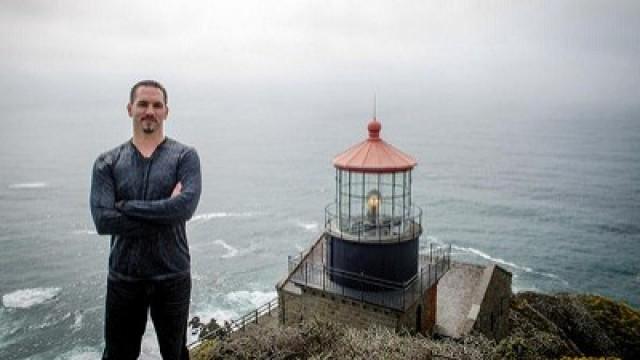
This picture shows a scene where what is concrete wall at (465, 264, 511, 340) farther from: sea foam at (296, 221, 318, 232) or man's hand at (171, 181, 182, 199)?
sea foam at (296, 221, 318, 232)

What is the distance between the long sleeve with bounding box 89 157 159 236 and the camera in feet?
13.6

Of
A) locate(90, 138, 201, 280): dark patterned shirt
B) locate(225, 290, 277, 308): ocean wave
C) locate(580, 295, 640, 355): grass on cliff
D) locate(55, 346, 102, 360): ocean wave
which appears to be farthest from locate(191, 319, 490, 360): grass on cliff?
locate(225, 290, 277, 308): ocean wave

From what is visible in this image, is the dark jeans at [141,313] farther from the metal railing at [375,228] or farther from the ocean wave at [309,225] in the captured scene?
the ocean wave at [309,225]

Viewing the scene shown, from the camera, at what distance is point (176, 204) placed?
419 cm

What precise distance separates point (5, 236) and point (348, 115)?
5899 inches

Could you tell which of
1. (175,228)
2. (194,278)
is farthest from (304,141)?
(175,228)

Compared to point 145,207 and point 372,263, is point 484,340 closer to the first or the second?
point 372,263

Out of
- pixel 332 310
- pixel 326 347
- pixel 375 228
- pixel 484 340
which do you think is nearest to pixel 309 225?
pixel 332 310

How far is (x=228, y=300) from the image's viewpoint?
34.0 metres

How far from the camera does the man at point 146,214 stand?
419cm

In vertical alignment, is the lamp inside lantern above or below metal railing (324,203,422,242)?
above

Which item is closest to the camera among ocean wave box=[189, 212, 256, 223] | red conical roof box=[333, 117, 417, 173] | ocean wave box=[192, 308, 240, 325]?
red conical roof box=[333, 117, 417, 173]

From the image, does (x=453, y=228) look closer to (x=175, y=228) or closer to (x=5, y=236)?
(x=5, y=236)

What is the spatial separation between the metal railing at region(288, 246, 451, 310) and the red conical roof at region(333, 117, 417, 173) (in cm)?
278
